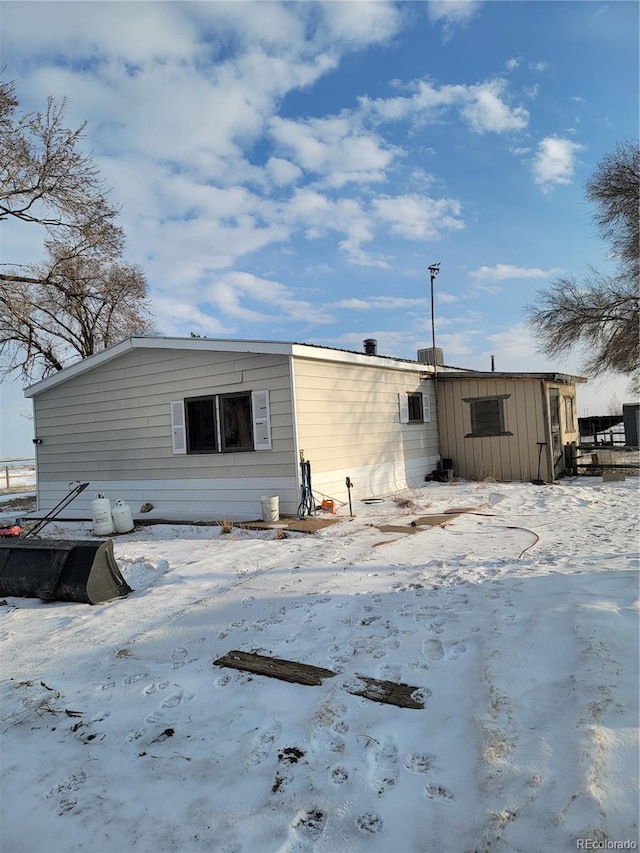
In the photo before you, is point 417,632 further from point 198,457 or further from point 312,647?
point 198,457

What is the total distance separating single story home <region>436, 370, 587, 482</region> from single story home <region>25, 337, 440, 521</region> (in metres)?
0.90

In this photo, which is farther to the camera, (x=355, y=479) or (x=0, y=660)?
(x=355, y=479)

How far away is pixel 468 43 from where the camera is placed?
711 centimetres

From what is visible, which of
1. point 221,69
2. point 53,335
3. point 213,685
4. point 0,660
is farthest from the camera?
point 53,335

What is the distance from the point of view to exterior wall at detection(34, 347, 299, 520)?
8.32 m

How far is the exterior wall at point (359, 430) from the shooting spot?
28.0 feet

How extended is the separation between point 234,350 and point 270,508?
2.81 m

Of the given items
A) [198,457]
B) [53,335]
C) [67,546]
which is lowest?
[67,546]

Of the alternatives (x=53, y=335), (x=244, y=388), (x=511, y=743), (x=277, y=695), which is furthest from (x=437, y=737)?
(x=53, y=335)

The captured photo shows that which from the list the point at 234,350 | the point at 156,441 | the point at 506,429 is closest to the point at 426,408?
the point at 506,429

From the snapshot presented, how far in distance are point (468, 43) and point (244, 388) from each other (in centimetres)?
629

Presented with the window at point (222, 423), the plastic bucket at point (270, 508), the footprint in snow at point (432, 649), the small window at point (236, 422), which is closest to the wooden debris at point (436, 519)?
the plastic bucket at point (270, 508)

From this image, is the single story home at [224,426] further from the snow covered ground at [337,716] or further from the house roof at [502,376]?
the snow covered ground at [337,716]

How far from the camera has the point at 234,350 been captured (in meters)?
Answer: 8.41
